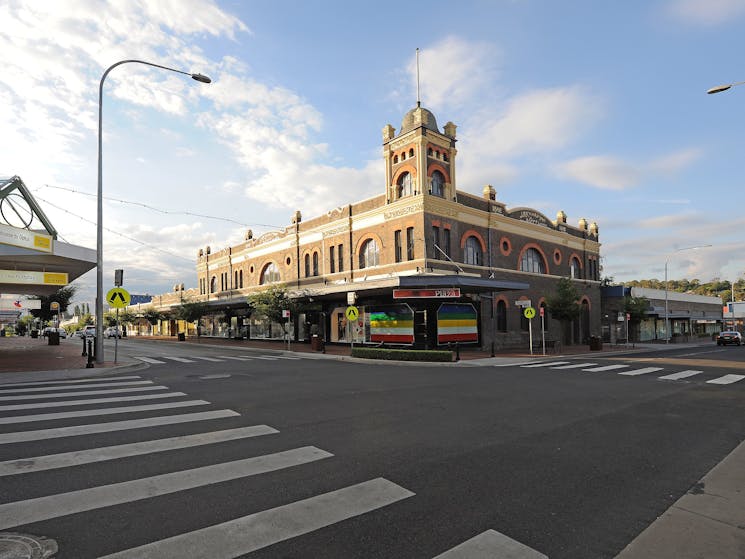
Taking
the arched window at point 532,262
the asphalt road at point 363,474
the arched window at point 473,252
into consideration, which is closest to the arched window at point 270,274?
the arched window at point 473,252

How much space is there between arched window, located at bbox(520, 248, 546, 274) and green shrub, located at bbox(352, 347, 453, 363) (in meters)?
18.0

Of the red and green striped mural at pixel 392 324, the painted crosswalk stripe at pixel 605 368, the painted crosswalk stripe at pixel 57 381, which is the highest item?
the red and green striped mural at pixel 392 324

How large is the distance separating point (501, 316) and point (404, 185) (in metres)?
12.3

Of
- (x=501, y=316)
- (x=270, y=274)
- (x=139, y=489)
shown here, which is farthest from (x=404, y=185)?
(x=139, y=489)

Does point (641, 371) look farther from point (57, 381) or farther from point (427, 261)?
point (57, 381)

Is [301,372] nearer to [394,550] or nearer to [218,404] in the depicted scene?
[218,404]

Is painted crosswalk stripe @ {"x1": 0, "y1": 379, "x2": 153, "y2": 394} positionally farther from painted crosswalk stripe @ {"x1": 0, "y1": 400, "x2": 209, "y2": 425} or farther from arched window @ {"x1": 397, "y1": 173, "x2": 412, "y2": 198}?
arched window @ {"x1": 397, "y1": 173, "x2": 412, "y2": 198}

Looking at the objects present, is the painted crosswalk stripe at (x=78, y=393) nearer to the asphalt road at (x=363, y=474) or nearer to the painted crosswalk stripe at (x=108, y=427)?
the asphalt road at (x=363, y=474)

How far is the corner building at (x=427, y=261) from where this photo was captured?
28.2 m

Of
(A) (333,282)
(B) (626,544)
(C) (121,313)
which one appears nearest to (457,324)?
(A) (333,282)

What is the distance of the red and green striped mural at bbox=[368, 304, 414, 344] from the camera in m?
28.5

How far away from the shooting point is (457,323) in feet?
95.1

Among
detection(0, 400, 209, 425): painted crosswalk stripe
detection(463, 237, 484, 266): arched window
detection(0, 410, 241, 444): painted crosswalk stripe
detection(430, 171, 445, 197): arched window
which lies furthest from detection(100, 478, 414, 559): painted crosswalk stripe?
detection(463, 237, 484, 266): arched window

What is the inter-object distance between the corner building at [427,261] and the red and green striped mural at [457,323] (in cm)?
7
